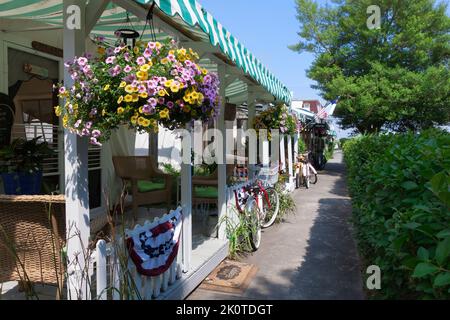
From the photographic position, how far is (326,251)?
5.24 metres

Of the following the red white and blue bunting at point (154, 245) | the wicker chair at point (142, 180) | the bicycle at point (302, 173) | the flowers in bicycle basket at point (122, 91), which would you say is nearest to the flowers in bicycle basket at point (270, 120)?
the wicker chair at point (142, 180)

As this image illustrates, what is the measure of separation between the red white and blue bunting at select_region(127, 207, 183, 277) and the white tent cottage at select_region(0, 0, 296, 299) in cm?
18

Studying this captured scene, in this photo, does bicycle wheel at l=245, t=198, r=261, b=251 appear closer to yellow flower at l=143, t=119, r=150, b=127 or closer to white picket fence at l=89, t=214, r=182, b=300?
white picket fence at l=89, t=214, r=182, b=300

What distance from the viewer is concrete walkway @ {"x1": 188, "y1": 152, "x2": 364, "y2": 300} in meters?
3.81

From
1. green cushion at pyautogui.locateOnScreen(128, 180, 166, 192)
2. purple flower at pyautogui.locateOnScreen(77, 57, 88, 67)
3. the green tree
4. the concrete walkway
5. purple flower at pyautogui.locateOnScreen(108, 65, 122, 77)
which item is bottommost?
the concrete walkway

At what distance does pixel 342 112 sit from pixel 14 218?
17051 mm

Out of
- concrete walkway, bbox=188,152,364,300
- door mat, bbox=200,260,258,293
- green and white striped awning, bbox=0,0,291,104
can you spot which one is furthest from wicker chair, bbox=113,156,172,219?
green and white striped awning, bbox=0,0,291,104

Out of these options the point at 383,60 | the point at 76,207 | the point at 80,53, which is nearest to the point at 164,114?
the point at 80,53

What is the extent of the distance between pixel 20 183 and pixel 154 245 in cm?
158

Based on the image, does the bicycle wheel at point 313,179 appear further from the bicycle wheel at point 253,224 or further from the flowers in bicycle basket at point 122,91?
the flowers in bicycle basket at point 122,91

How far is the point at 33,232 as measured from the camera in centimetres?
254

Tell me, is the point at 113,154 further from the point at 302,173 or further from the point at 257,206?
the point at 302,173

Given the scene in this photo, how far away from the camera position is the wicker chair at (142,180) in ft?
18.0

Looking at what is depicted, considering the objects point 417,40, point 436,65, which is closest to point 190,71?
point 417,40
